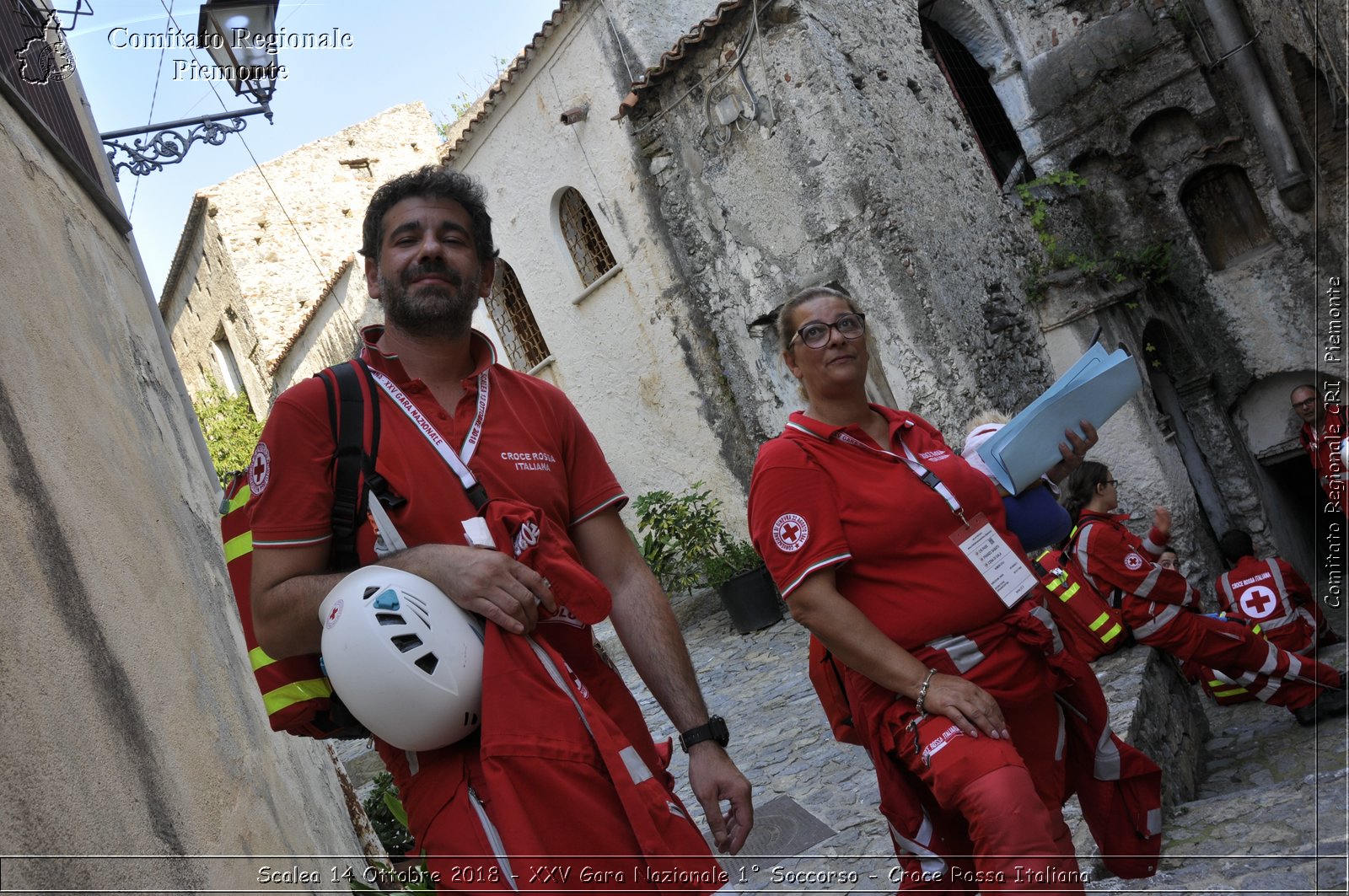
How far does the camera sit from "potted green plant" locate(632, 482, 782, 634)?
442 inches

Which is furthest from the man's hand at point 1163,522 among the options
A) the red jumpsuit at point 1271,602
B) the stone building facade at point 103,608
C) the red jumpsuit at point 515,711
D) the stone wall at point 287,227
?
the stone wall at point 287,227

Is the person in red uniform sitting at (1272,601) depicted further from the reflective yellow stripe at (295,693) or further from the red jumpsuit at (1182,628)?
the reflective yellow stripe at (295,693)

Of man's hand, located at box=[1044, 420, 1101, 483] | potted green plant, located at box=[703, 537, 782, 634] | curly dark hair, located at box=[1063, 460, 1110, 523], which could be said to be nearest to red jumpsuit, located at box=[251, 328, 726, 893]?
man's hand, located at box=[1044, 420, 1101, 483]

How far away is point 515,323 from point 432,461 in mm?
14228

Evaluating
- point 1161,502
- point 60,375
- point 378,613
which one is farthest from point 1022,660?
point 1161,502

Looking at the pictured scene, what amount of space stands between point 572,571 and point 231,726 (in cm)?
240

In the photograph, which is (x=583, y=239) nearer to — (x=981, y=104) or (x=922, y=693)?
(x=981, y=104)

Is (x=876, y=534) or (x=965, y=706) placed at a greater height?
(x=876, y=534)

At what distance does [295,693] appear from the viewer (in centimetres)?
212

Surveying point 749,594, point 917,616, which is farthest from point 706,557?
point 917,616

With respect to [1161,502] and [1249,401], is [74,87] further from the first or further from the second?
[1249,401]

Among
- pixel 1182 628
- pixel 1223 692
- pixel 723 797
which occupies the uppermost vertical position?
pixel 723 797

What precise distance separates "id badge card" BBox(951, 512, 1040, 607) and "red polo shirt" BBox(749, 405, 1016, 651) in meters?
0.02

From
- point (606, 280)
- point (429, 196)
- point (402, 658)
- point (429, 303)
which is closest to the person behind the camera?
point (402, 658)
